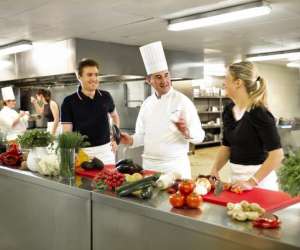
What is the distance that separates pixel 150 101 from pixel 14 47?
385 centimetres

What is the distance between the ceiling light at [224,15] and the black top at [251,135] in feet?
6.17

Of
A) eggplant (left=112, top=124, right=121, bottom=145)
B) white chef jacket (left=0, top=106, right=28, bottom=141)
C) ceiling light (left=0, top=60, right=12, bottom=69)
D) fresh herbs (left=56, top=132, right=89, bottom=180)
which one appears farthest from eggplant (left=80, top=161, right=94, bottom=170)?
ceiling light (left=0, top=60, right=12, bottom=69)

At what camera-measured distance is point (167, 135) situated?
276cm

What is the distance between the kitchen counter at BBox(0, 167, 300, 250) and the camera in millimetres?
1278

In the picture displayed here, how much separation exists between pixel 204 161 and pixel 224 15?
477 centimetres

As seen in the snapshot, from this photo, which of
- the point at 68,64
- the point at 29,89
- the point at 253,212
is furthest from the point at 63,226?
the point at 29,89

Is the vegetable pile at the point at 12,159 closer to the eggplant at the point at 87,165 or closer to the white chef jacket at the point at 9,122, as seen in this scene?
the eggplant at the point at 87,165

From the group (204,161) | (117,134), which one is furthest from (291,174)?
(204,161)

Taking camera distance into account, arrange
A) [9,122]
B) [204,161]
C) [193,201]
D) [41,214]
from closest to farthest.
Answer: [193,201] < [41,214] < [9,122] < [204,161]

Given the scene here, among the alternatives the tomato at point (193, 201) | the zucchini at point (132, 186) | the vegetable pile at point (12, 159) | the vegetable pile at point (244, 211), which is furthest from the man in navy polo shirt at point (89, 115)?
the vegetable pile at point (244, 211)

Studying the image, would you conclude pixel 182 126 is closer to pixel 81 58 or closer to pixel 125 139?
pixel 125 139

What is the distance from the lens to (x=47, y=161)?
2.22 metres

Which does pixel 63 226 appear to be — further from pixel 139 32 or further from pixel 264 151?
pixel 139 32

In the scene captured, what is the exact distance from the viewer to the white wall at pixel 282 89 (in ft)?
34.1
